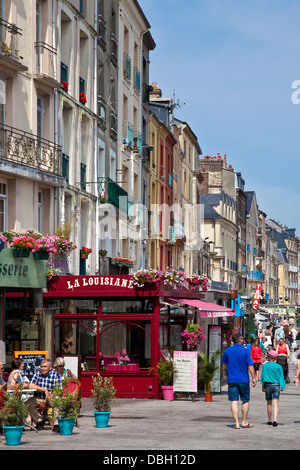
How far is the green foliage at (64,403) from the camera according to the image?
47.1ft

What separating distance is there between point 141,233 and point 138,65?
7306 mm

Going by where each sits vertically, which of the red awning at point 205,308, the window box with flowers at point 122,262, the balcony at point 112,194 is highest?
the balcony at point 112,194

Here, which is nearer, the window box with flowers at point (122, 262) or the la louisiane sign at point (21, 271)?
the la louisiane sign at point (21, 271)

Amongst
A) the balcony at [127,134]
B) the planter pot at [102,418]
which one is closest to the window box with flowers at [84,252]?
the balcony at [127,134]

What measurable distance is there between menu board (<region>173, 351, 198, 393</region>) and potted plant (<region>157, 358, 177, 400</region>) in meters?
0.15

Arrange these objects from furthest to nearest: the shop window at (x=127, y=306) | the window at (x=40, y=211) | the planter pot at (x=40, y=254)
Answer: the window at (x=40, y=211), the shop window at (x=127, y=306), the planter pot at (x=40, y=254)

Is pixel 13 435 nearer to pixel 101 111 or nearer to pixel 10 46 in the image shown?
pixel 10 46

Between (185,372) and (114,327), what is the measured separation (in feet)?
8.56

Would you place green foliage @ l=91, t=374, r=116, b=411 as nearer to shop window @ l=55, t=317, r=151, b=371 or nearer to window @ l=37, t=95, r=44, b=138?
shop window @ l=55, t=317, r=151, b=371

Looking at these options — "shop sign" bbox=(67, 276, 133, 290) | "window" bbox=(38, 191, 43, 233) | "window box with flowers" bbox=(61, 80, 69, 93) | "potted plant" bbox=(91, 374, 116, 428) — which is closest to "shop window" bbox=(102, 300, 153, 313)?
"shop sign" bbox=(67, 276, 133, 290)

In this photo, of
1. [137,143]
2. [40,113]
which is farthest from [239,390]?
[137,143]

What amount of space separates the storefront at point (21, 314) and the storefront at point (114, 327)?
1.40 metres

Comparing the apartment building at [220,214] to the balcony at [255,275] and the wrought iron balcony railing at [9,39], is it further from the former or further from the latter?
the wrought iron balcony railing at [9,39]

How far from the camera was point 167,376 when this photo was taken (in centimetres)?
2252
